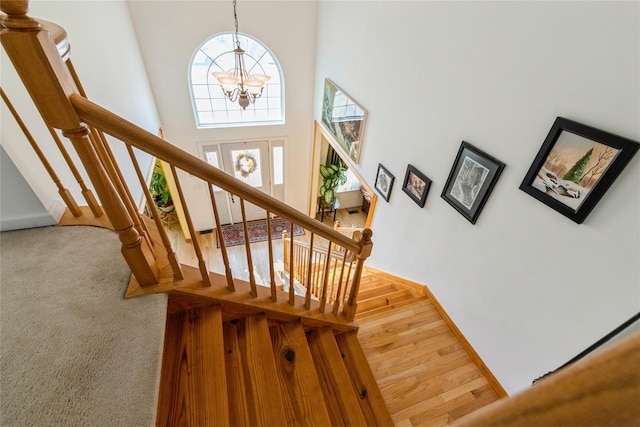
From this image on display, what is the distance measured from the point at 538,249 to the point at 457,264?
0.67 m

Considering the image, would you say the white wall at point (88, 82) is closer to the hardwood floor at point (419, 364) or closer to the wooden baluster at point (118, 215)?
the wooden baluster at point (118, 215)

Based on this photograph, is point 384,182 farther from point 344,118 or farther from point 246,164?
point 246,164

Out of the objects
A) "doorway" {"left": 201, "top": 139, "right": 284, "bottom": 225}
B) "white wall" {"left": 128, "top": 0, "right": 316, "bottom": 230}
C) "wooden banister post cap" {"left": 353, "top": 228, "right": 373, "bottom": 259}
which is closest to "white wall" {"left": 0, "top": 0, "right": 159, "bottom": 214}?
"white wall" {"left": 128, "top": 0, "right": 316, "bottom": 230}

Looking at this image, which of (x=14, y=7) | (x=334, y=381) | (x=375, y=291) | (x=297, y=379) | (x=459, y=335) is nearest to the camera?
(x=14, y=7)

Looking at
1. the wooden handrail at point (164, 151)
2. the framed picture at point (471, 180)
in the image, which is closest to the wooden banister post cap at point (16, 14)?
the wooden handrail at point (164, 151)

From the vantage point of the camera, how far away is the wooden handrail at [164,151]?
0.80 metres

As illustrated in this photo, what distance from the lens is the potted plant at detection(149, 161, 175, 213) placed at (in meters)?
4.98

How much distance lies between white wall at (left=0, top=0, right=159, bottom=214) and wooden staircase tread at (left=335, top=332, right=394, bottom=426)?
1824 mm

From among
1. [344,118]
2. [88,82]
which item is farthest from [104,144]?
[344,118]

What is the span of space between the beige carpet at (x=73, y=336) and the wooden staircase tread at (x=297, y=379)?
620 millimetres

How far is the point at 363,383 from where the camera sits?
160cm

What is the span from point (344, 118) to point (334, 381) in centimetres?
308

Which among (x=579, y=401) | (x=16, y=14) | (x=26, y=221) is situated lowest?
(x=26, y=221)

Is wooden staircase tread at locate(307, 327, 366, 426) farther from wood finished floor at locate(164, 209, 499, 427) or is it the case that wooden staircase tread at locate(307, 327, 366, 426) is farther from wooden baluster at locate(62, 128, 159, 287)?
wooden baluster at locate(62, 128, 159, 287)
